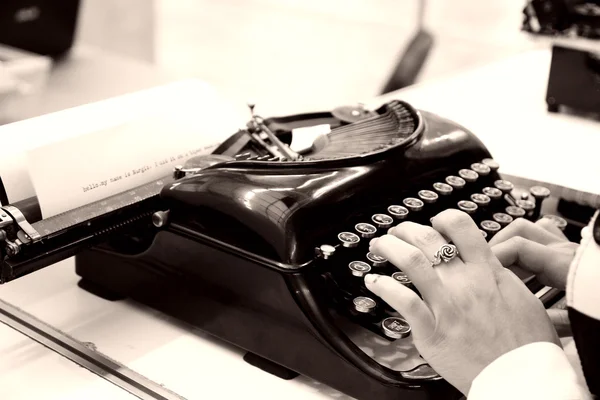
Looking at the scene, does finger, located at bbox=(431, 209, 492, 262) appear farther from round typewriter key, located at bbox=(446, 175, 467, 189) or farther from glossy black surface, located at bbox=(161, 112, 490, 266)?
round typewriter key, located at bbox=(446, 175, 467, 189)

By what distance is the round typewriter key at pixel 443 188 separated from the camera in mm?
1058

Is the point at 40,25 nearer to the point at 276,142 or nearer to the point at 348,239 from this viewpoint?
the point at 276,142

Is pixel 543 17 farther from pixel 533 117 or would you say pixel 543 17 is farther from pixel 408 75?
pixel 408 75

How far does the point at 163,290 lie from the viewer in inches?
39.4

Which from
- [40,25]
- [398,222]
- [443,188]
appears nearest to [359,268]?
A: [398,222]

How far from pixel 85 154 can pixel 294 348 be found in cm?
35

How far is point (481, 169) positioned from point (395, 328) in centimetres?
38

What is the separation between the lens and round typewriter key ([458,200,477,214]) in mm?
1053

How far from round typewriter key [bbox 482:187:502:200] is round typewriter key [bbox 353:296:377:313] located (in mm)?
323

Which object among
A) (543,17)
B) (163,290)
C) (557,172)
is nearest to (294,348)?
(163,290)

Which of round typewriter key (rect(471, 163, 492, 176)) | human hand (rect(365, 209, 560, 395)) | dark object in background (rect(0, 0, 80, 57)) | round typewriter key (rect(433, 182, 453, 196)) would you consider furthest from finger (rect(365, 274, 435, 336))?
dark object in background (rect(0, 0, 80, 57))

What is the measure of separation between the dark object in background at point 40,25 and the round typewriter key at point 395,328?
63.5 inches

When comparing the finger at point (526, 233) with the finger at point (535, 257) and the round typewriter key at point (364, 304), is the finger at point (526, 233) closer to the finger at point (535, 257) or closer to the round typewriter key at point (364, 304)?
the finger at point (535, 257)

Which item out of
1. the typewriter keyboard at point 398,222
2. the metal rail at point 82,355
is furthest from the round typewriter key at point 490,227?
the metal rail at point 82,355
